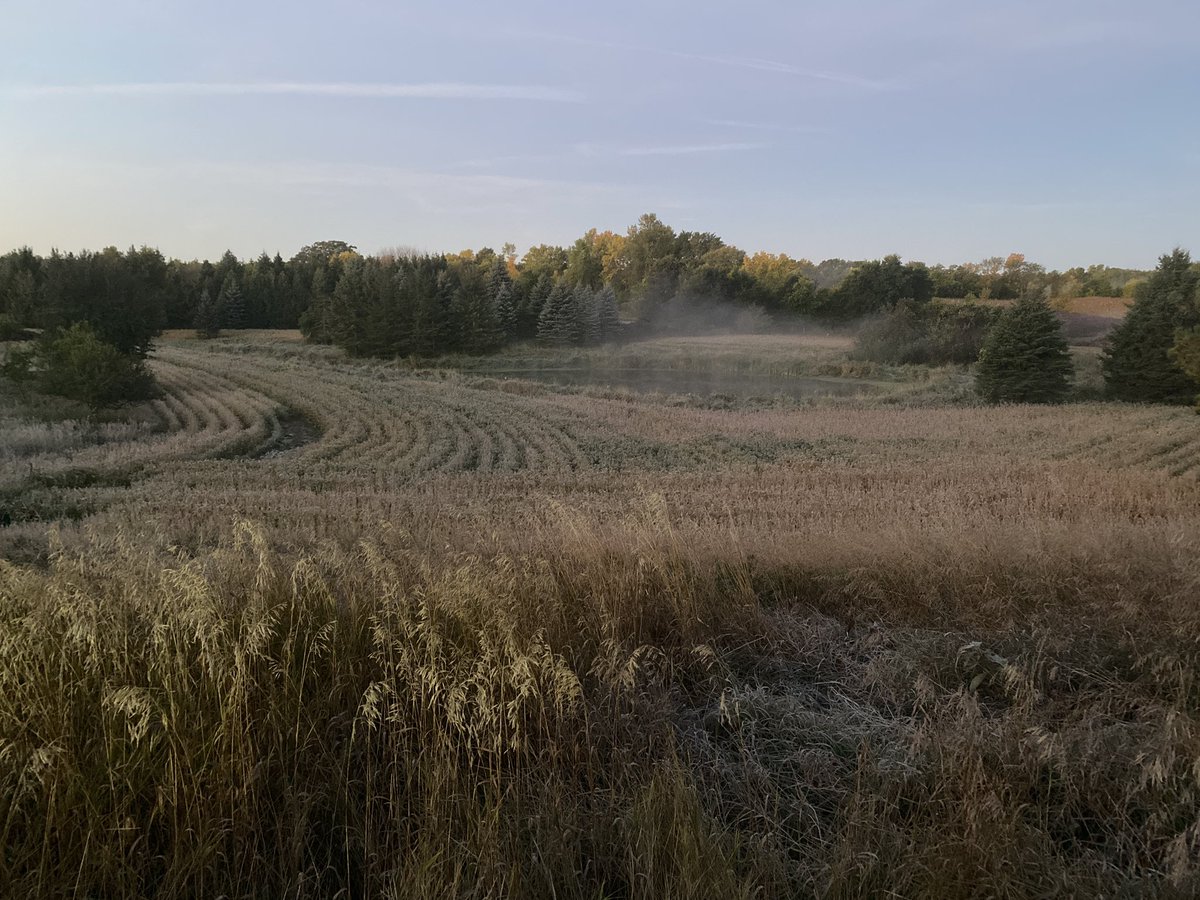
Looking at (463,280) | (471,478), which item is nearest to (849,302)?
(463,280)

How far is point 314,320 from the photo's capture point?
65.1 m

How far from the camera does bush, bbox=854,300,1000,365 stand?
52.5 meters

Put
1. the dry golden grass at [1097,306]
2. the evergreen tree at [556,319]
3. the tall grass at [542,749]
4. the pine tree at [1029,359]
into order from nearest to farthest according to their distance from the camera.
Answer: the tall grass at [542,749] → the pine tree at [1029,359] → the dry golden grass at [1097,306] → the evergreen tree at [556,319]

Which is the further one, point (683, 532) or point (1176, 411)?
point (1176, 411)

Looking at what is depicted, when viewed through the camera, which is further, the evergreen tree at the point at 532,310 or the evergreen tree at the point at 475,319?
the evergreen tree at the point at 532,310

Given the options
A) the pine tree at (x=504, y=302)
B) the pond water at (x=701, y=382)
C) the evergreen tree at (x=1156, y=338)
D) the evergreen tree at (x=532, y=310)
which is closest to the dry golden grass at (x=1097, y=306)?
the pond water at (x=701, y=382)

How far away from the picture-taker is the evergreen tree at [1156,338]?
30.2 m

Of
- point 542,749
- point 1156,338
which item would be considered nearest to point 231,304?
point 1156,338

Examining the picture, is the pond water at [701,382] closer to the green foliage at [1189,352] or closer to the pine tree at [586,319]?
the pine tree at [586,319]

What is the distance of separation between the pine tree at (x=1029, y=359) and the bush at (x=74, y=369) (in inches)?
1434

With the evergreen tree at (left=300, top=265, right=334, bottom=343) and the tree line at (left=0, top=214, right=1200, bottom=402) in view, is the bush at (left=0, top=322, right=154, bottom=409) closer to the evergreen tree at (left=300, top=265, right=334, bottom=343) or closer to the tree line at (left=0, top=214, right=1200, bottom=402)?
the tree line at (left=0, top=214, right=1200, bottom=402)

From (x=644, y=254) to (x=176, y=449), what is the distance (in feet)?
284

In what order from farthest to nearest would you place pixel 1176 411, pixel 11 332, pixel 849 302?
1. pixel 849 302
2. pixel 11 332
3. pixel 1176 411

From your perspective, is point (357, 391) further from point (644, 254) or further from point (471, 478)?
point (644, 254)
